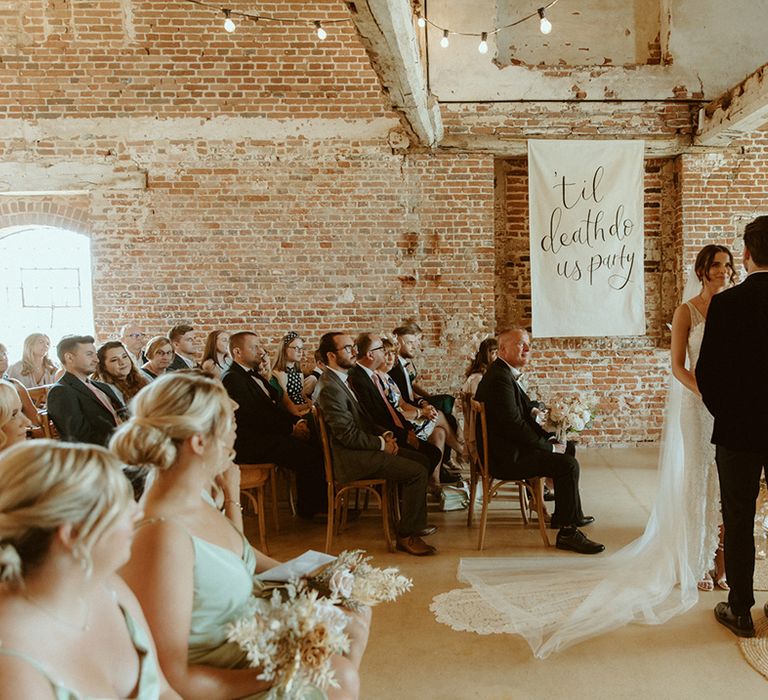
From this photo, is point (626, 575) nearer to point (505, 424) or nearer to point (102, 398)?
point (505, 424)

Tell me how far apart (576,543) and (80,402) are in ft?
11.2

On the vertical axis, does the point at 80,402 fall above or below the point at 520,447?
above

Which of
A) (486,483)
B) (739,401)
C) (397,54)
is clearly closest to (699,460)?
(739,401)

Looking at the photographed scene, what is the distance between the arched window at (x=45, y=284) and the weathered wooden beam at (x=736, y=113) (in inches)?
285

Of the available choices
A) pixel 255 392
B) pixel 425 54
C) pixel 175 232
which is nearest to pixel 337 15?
pixel 425 54

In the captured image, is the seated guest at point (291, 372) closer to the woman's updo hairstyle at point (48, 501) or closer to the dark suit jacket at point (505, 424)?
the dark suit jacket at point (505, 424)

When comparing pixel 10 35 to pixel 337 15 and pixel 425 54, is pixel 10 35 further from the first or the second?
pixel 425 54

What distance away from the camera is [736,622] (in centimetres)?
312

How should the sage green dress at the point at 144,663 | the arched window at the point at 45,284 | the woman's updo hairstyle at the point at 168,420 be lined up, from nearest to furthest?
1. the sage green dress at the point at 144,663
2. the woman's updo hairstyle at the point at 168,420
3. the arched window at the point at 45,284

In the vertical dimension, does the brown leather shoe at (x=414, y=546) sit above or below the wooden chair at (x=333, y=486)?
below

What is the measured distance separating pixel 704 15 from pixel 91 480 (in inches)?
A: 319

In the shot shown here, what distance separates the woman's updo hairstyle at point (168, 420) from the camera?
1.68 metres

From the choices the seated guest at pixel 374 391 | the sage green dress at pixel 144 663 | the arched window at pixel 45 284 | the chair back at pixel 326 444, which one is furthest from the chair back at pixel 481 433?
the arched window at pixel 45 284

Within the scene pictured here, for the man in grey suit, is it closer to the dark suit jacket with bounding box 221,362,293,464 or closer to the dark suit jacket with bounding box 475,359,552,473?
the dark suit jacket with bounding box 475,359,552,473
